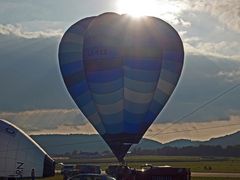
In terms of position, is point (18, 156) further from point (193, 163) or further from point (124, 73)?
point (193, 163)

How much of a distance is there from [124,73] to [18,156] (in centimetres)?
1409

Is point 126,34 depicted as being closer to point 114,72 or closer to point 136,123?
point 114,72

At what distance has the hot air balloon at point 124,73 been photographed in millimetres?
42594

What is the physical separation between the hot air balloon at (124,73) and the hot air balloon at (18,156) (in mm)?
12130

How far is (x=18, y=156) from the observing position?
3006cm

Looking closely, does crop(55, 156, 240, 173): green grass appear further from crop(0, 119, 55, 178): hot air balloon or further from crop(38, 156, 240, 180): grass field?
crop(0, 119, 55, 178): hot air balloon

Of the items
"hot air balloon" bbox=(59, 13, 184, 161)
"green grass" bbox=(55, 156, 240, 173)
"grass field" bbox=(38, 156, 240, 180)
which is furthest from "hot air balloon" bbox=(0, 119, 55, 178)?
"green grass" bbox=(55, 156, 240, 173)

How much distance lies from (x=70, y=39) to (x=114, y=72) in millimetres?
5054

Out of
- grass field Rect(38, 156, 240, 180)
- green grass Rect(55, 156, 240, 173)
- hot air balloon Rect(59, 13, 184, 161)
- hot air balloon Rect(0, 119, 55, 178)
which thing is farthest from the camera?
green grass Rect(55, 156, 240, 173)

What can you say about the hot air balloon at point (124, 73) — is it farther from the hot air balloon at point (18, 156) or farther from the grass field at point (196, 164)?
the grass field at point (196, 164)

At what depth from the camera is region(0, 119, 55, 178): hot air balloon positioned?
29.8 m

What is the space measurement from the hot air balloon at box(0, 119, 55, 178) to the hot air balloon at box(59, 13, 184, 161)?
12130mm

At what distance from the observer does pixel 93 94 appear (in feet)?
142

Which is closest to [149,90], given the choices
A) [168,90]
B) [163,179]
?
[168,90]
